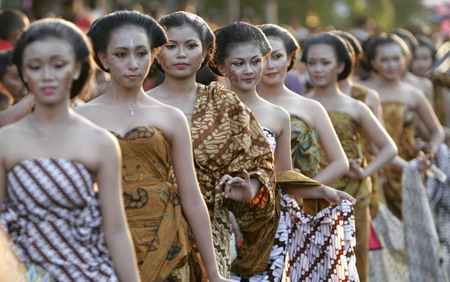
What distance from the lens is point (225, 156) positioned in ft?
20.6

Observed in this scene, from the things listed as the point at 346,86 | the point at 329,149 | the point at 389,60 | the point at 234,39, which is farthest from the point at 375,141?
the point at 234,39

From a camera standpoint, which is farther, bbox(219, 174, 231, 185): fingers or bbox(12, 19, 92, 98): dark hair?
bbox(219, 174, 231, 185): fingers

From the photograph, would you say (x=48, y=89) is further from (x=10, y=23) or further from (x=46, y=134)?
(x=10, y=23)

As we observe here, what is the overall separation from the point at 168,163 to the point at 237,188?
76cm

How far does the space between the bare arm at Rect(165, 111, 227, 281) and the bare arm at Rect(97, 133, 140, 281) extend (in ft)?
2.91

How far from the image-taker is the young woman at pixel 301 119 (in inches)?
304

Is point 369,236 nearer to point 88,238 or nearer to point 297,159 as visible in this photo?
point 297,159

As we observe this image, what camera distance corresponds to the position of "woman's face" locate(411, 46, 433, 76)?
1440cm

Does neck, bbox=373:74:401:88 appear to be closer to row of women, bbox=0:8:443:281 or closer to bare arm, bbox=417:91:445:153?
bare arm, bbox=417:91:445:153

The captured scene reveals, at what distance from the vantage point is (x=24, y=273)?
4465 millimetres

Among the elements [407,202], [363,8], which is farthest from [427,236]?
[363,8]

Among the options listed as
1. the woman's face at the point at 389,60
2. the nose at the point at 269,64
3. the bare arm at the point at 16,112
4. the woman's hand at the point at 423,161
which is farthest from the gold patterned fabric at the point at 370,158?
the bare arm at the point at 16,112

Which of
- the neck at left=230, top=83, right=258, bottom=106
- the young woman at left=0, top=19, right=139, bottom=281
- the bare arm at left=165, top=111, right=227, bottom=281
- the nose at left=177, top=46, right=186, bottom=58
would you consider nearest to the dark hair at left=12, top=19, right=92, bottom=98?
the young woman at left=0, top=19, right=139, bottom=281

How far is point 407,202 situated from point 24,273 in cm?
635
